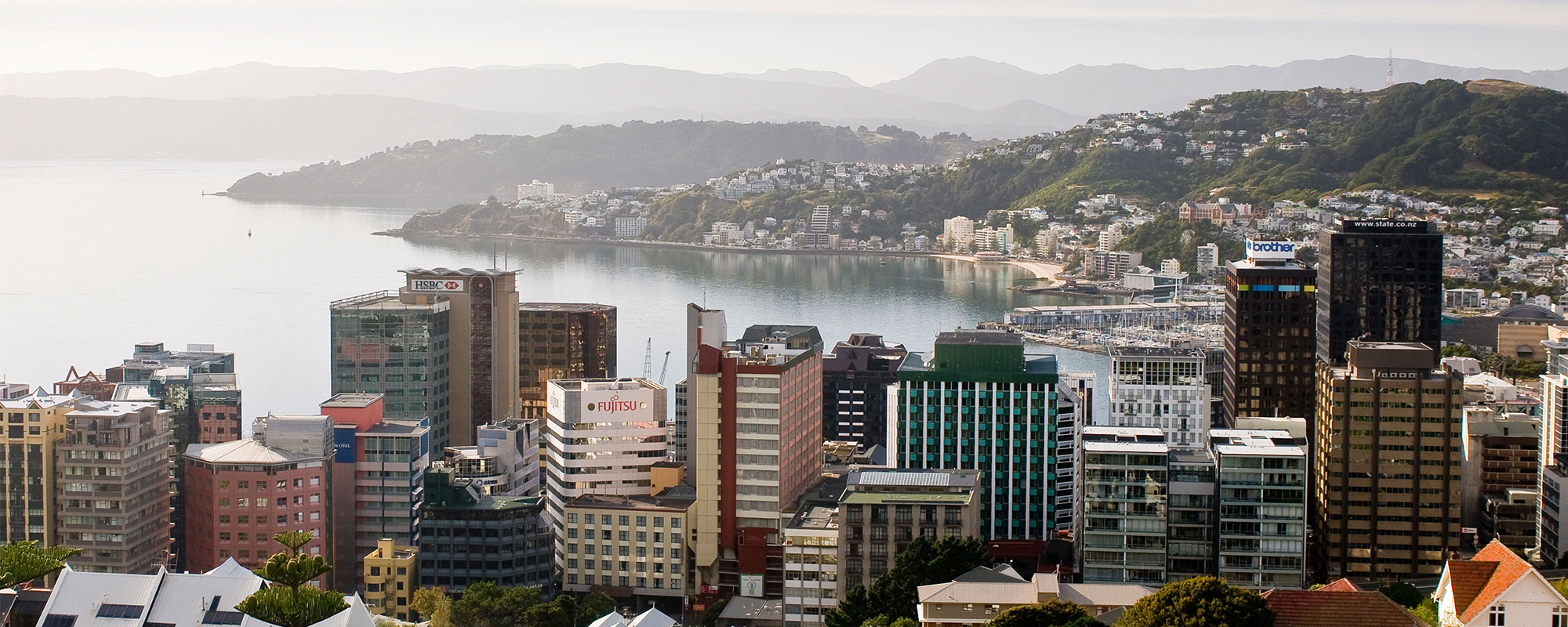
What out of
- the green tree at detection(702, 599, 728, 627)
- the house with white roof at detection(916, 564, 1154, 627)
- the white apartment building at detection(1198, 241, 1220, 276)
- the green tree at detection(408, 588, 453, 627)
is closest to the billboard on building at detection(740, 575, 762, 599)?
the green tree at detection(702, 599, 728, 627)

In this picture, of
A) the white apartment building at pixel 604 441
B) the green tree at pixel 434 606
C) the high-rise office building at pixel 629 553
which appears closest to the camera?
the green tree at pixel 434 606

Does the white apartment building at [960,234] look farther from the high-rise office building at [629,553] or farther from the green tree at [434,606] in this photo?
the green tree at [434,606]

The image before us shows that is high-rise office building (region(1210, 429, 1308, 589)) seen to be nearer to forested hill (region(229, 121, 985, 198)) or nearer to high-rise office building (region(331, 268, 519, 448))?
high-rise office building (region(331, 268, 519, 448))

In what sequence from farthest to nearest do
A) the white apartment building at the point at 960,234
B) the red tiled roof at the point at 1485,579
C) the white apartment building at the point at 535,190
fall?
the white apartment building at the point at 535,190
the white apartment building at the point at 960,234
the red tiled roof at the point at 1485,579

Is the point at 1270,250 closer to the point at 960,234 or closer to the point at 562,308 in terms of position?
the point at 562,308

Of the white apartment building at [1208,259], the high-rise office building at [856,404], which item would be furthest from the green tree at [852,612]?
the white apartment building at [1208,259]

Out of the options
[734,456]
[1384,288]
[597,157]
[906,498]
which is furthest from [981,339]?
[597,157]

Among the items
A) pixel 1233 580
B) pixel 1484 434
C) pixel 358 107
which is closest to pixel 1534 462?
pixel 1484 434
